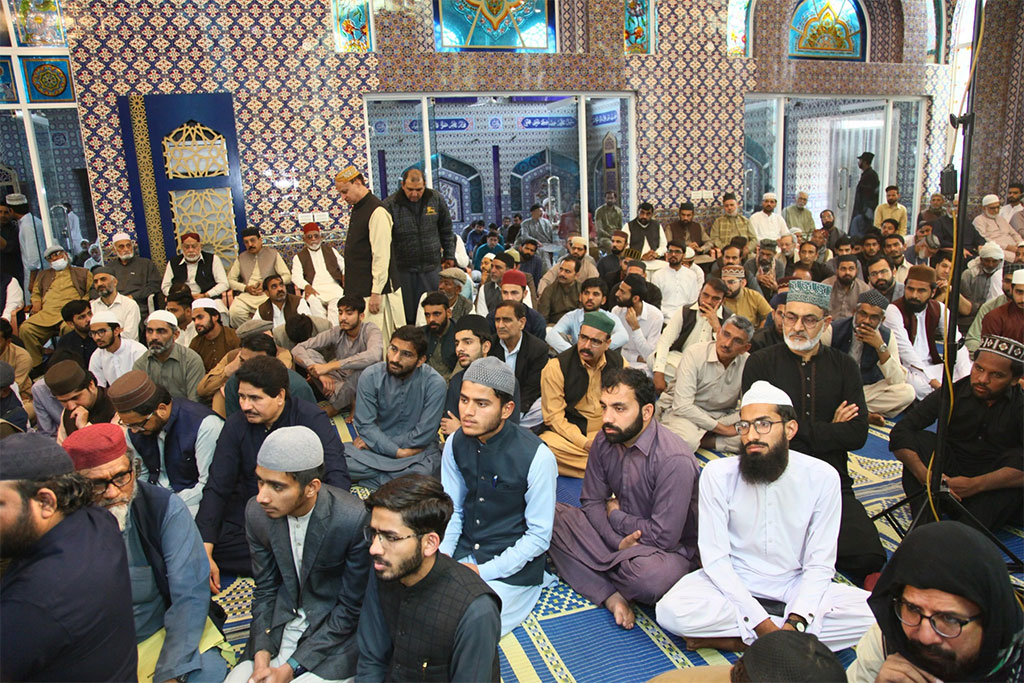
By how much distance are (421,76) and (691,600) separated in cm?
589

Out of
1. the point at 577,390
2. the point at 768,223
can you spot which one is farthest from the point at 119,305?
the point at 768,223

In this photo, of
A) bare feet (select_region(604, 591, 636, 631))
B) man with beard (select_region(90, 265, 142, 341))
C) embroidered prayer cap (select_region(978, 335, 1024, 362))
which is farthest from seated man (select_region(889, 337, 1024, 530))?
man with beard (select_region(90, 265, 142, 341))

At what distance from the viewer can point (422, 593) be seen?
161 centimetres

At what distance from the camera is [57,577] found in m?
1.41

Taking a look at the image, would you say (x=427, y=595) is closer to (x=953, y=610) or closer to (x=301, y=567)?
(x=301, y=567)

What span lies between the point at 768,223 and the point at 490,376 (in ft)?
20.9

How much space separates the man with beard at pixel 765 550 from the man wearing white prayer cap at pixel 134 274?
5.20m

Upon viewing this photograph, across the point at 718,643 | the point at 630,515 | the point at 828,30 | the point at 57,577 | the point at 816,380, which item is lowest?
the point at 718,643

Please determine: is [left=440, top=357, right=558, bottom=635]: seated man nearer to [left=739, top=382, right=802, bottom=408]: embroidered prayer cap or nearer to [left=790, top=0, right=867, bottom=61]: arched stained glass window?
[left=739, top=382, right=802, bottom=408]: embroidered prayer cap

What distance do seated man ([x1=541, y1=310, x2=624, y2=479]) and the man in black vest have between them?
1.26m

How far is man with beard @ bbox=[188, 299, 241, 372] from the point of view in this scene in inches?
165

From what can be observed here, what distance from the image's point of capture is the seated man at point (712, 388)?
365 cm

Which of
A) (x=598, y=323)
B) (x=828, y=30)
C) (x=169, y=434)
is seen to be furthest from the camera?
(x=828, y=30)

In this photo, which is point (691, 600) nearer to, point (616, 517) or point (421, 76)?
point (616, 517)
